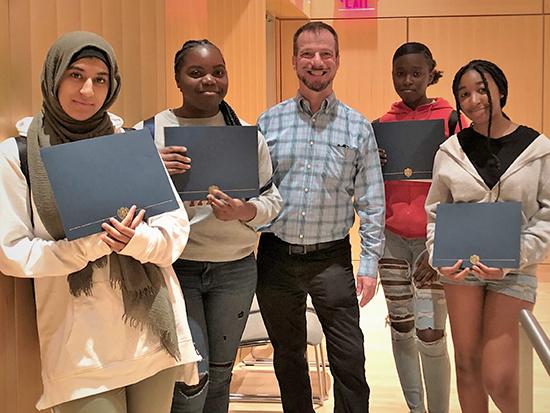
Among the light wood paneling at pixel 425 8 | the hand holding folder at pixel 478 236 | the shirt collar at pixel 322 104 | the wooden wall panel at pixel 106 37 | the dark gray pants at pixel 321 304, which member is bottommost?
the dark gray pants at pixel 321 304

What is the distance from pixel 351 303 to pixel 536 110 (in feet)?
18.1

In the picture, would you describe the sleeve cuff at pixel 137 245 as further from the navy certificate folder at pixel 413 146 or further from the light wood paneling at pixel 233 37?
the light wood paneling at pixel 233 37

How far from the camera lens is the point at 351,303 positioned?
9.77 ft

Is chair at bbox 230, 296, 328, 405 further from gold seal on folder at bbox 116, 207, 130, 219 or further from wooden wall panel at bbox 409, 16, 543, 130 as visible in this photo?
wooden wall panel at bbox 409, 16, 543, 130

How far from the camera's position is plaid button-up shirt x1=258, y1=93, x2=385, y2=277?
2.91 meters

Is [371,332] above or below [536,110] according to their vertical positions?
below

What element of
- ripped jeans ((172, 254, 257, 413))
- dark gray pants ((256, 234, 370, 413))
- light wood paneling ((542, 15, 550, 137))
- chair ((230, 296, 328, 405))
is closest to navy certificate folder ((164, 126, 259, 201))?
ripped jeans ((172, 254, 257, 413))

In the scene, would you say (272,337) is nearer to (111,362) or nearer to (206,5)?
(111,362)

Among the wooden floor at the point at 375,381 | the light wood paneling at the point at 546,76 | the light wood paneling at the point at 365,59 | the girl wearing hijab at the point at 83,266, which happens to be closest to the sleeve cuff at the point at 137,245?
the girl wearing hijab at the point at 83,266

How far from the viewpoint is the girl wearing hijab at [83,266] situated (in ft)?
6.16

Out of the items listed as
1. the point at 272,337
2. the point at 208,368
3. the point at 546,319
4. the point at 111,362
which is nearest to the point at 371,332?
the point at 546,319

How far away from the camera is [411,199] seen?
3.25 meters

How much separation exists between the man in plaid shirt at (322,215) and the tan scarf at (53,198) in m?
0.95

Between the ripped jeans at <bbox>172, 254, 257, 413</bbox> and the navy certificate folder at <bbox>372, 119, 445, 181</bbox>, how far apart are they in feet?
2.82
